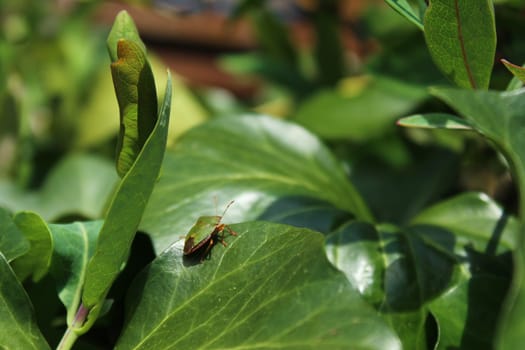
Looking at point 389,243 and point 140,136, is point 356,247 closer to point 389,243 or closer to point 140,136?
point 389,243

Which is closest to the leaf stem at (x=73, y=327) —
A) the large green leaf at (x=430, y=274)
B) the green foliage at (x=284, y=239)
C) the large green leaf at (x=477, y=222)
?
the green foliage at (x=284, y=239)

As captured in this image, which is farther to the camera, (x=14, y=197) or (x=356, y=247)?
(x=14, y=197)

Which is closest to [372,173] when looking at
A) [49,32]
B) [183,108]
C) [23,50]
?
[183,108]

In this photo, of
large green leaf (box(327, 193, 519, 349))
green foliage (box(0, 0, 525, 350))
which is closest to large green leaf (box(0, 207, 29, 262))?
green foliage (box(0, 0, 525, 350))

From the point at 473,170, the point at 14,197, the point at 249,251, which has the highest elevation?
the point at 249,251

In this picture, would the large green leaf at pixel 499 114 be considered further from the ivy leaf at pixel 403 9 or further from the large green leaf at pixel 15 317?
the large green leaf at pixel 15 317

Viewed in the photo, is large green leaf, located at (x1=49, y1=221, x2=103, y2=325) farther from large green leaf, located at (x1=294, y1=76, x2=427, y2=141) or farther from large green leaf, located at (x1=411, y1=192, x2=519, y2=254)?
large green leaf, located at (x1=294, y1=76, x2=427, y2=141)

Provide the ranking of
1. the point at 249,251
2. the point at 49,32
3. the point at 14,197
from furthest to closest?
the point at 49,32
the point at 14,197
the point at 249,251
